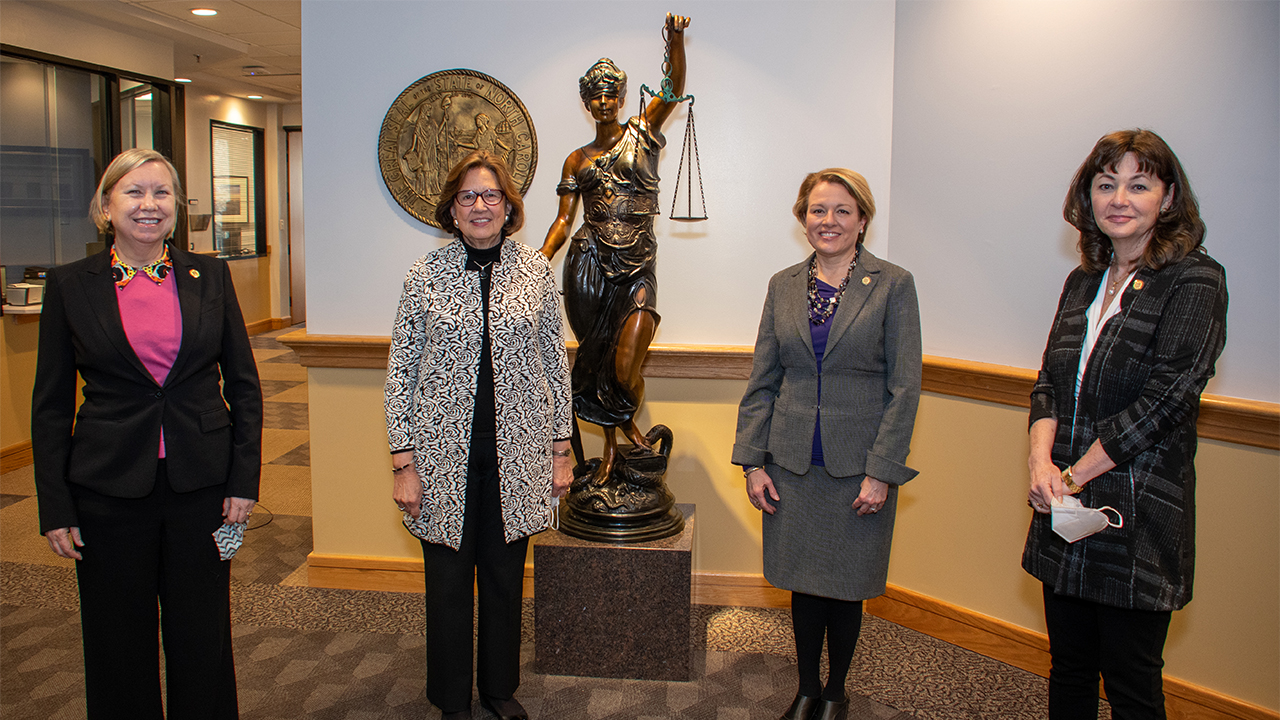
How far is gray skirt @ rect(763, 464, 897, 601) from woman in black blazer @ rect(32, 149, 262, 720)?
1.33 meters

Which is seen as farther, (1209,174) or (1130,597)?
(1209,174)

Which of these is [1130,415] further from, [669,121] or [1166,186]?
[669,121]

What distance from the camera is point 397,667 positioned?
2.68 meters

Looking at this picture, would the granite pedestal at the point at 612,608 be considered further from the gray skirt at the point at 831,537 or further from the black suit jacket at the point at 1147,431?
the black suit jacket at the point at 1147,431

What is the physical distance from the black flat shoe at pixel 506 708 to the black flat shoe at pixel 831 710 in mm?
824

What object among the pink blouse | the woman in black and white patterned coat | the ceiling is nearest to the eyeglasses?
the woman in black and white patterned coat

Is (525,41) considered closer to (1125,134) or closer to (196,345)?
(196,345)

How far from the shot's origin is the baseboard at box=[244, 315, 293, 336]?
996cm

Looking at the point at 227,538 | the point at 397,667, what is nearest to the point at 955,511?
the point at 397,667

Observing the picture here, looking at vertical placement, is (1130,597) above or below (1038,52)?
below

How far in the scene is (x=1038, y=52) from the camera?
2.65 m

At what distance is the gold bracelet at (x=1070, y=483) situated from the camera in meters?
1.72

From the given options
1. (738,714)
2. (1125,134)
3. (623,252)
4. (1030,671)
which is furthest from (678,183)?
(1030,671)

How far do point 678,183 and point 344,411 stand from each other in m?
1.63
